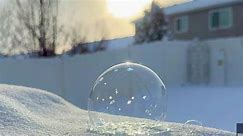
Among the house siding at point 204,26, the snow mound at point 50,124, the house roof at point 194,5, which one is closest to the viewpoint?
the snow mound at point 50,124

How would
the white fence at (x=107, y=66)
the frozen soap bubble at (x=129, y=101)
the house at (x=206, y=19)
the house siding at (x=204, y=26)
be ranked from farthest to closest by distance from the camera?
the house at (x=206, y=19)
the house siding at (x=204, y=26)
the white fence at (x=107, y=66)
the frozen soap bubble at (x=129, y=101)

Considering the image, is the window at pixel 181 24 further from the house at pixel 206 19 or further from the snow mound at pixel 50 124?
the snow mound at pixel 50 124

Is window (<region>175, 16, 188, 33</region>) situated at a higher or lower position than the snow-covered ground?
higher

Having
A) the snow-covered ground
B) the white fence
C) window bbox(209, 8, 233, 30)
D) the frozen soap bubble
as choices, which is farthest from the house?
the frozen soap bubble

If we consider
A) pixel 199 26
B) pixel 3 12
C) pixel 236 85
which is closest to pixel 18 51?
pixel 3 12

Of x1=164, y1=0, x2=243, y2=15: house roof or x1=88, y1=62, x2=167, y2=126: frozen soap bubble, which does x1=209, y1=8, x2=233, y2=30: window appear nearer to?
x1=164, y1=0, x2=243, y2=15: house roof

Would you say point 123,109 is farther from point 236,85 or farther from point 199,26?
point 199,26

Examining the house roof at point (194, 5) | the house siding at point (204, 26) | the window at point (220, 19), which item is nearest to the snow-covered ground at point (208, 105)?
the house siding at point (204, 26)
